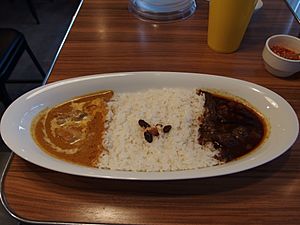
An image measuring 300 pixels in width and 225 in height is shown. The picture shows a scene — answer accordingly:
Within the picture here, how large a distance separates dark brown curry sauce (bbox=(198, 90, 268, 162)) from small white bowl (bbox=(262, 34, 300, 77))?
0.19 m

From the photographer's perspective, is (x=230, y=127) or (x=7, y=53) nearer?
(x=230, y=127)

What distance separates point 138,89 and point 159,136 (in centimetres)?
19

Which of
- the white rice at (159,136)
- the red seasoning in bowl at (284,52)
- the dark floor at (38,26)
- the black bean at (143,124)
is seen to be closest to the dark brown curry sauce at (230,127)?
the white rice at (159,136)

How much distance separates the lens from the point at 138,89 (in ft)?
2.83

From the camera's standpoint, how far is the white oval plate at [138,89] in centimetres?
Result: 63

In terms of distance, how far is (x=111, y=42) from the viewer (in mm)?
1065

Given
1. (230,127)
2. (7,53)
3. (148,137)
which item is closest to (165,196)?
(148,137)

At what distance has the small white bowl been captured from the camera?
871 millimetres

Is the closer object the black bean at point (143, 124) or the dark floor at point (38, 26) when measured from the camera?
the black bean at point (143, 124)

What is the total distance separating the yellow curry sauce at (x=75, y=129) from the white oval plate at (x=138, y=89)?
21 millimetres

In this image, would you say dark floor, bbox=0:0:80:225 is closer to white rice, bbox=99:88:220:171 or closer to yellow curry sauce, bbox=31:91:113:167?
yellow curry sauce, bbox=31:91:113:167

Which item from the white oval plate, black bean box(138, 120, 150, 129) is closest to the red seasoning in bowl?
the white oval plate

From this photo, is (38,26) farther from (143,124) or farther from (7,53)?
(143,124)

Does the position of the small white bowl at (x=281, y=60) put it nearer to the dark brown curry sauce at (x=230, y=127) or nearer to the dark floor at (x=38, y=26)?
the dark brown curry sauce at (x=230, y=127)
